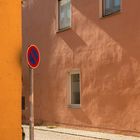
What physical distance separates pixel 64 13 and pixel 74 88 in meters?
3.12

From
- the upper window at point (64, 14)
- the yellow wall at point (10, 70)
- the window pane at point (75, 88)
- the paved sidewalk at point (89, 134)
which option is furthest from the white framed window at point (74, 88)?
the yellow wall at point (10, 70)

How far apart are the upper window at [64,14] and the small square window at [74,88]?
78.8 inches

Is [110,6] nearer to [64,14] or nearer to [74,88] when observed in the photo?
[64,14]

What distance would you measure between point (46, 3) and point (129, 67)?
6.71m

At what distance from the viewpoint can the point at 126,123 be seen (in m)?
13.4

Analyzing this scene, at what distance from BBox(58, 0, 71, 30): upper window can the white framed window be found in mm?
1976

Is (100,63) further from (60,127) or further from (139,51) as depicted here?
(60,127)

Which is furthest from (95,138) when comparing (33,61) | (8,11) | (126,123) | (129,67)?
(8,11)

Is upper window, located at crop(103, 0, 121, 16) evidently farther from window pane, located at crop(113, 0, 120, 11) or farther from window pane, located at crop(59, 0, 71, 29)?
window pane, located at crop(59, 0, 71, 29)

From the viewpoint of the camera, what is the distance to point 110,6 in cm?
1472

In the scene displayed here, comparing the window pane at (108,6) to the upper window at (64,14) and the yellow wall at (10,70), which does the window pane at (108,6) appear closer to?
the upper window at (64,14)

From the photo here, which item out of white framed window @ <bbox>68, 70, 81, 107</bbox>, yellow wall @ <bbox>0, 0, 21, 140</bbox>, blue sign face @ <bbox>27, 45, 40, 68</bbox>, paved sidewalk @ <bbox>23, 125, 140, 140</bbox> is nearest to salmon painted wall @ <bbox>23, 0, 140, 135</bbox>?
white framed window @ <bbox>68, 70, 81, 107</bbox>

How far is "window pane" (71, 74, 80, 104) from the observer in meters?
16.4

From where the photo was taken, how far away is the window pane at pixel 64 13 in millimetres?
17266
